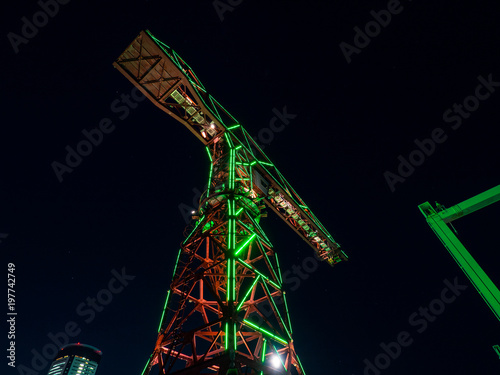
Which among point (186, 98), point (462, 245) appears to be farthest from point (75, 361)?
point (462, 245)

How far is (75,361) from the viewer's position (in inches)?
3927

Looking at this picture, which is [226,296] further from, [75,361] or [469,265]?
[75,361]

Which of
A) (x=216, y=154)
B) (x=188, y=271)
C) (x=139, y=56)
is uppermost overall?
(x=139, y=56)

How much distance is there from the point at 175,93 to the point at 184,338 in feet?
35.5

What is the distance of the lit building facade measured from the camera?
97562 mm

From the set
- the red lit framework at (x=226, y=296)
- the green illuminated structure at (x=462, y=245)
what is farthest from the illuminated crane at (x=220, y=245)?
the green illuminated structure at (x=462, y=245)

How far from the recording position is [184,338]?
8547mm

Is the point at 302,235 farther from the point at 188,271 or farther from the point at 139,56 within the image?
Result: the point at 139,56

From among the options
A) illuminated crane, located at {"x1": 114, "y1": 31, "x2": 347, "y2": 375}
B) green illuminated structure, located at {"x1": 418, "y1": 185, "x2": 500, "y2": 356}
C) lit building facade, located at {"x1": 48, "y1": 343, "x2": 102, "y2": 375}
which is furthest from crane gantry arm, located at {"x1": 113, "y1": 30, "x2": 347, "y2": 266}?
lit building facade, located at {"x1": 48, "y1": 343, "x2": 102, "y2": 375}

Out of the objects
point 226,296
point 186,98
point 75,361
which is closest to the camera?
point 226,296

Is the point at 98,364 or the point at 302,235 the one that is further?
the point at 98,364

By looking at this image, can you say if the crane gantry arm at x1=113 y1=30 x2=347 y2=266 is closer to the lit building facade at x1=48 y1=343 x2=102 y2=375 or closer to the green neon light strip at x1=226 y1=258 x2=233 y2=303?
the green neon light strip at x1=226 y1=258 x2=233 y2=303

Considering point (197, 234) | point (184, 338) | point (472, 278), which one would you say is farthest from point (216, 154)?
point (472, 278)

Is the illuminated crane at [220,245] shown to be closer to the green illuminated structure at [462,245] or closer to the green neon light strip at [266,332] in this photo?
the green neon light strip at [266,332]
